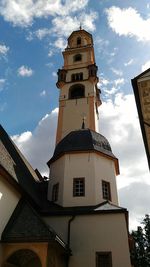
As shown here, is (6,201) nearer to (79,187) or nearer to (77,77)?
(79,187)

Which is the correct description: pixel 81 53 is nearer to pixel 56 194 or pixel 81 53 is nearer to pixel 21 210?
pixel 56 194

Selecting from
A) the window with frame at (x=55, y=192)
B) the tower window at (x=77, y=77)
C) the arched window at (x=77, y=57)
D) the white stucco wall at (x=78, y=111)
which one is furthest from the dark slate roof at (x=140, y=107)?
the arched window at (x=77, y=57)

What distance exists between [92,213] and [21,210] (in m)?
3.55

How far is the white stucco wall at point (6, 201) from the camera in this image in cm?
1126

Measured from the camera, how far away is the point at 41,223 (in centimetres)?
1095

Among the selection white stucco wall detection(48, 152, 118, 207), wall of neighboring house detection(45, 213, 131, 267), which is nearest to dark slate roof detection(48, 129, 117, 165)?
white stucco wall detection(48, 152, 118, 207)

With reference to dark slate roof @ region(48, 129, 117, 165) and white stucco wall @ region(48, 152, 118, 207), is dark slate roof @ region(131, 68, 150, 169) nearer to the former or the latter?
white stucco wall @ region(48, 152, 118, 207)

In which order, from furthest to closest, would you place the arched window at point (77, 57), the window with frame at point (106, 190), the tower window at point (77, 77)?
the arched window at point (77, 57), the tower window at point (77, 77), the window with frame at point (106, 190)

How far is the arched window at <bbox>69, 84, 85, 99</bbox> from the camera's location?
86.9 ft

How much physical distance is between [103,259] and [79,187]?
13.9 ft

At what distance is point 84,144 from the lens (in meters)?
17.1

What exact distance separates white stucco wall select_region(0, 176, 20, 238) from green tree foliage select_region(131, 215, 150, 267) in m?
14.2

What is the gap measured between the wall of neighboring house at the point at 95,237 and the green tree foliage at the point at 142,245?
11050 millimetres

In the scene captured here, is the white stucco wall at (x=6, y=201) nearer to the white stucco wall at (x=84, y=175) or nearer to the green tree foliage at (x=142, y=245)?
the white stucco wall at (x=84, y=175)
